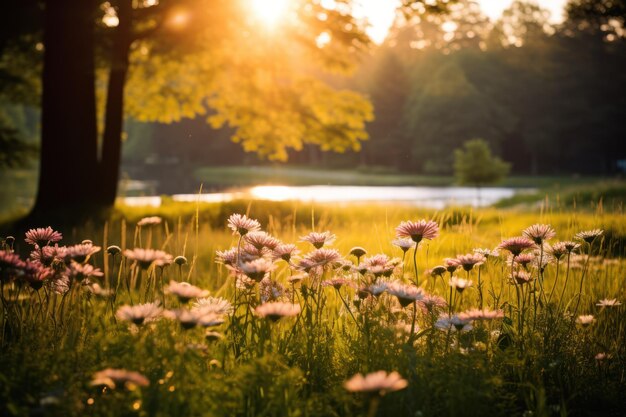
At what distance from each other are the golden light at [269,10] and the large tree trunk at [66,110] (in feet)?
10.1

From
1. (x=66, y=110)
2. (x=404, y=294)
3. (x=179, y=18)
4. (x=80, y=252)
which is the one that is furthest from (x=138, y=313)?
(x=179, y=18)

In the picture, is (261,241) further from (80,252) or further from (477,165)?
(477,165)

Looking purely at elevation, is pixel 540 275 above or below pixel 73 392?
above

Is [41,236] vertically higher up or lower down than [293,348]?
higher up

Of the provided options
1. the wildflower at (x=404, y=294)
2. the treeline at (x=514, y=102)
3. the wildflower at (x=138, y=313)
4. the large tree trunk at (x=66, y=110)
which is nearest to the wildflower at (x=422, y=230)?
the wildflower at (x=404, y=294)

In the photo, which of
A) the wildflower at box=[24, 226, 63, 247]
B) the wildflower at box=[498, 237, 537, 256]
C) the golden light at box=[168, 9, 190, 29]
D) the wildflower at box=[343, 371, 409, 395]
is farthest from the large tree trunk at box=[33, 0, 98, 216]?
the wildflower at box=[343, 371, 409, 395]

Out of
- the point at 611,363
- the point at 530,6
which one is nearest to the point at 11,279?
the point at 611,363

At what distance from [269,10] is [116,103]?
11.1 ft

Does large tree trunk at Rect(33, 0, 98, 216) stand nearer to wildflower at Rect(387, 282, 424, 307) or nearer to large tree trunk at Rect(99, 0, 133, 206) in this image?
large tree trunk at Rect(99, 0, 133, 206)

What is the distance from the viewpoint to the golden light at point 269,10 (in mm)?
10805

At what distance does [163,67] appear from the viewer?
43.0 ft

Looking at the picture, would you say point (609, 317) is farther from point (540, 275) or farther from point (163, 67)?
point (163, 67)

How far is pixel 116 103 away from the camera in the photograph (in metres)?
10.8

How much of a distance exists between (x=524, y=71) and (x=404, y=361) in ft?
186
